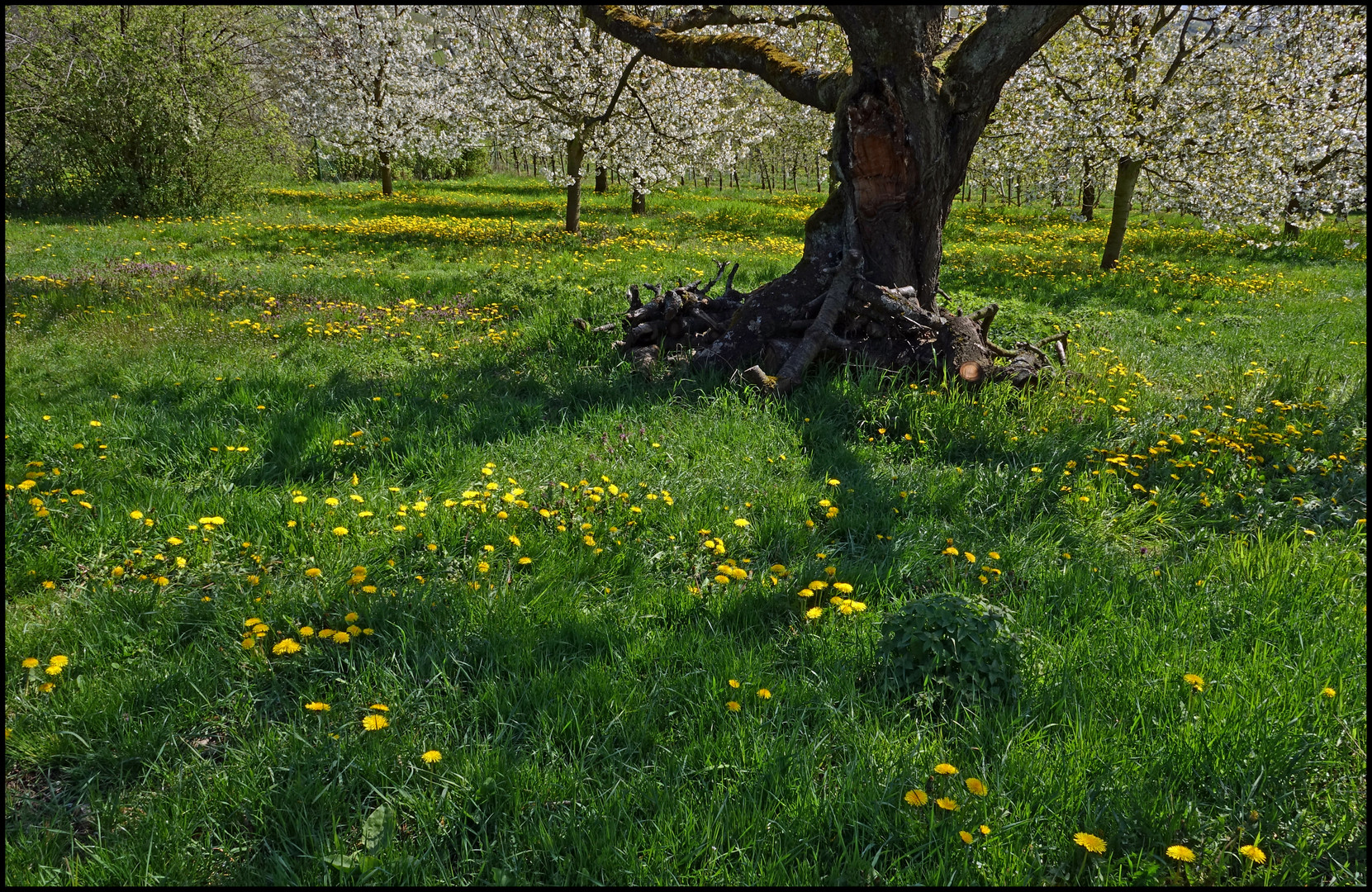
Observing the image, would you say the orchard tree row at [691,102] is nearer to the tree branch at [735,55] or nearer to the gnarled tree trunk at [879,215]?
the tree branch at [735,55]

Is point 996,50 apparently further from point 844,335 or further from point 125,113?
point 125,113

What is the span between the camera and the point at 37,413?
5.16 meters

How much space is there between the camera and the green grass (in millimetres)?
2125

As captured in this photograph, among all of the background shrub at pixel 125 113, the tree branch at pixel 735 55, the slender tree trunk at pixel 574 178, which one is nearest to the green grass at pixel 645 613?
the tree branch at pixel 735 55

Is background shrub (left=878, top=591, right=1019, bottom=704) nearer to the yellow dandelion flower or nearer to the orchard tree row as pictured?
the yellow dandelion flower

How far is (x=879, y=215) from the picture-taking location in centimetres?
659

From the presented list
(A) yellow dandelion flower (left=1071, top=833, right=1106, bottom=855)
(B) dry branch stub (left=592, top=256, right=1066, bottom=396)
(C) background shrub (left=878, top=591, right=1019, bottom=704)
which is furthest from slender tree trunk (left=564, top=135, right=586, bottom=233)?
(A) yellow dandelion flower (left=1071, top=833, right=1106, bottom=855)

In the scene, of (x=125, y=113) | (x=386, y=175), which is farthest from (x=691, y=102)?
A: (x=386, y=175)

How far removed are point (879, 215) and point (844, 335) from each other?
3.79ft

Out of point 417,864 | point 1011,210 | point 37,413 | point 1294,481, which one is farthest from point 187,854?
point 1011,210

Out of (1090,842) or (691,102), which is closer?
(1090,842)

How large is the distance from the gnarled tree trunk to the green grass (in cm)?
48

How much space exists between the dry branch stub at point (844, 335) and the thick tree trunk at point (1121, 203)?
958 centimetres

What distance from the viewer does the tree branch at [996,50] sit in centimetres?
588
